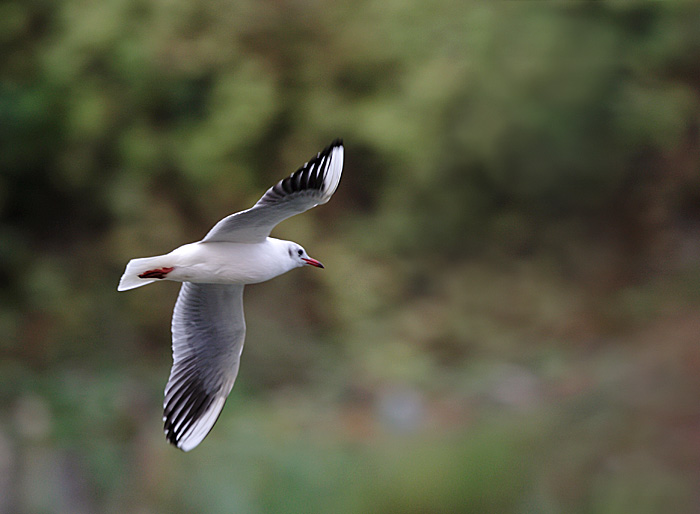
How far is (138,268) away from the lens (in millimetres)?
3748

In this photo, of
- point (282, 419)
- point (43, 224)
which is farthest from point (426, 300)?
point (43, 224)

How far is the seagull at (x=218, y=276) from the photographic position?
3383mm

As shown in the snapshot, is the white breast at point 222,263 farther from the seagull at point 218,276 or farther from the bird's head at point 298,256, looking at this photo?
the bird's head at point 298,256

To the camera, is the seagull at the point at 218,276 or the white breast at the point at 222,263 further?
the white breast at the point at 222,263

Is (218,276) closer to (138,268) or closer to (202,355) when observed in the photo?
(138,268)

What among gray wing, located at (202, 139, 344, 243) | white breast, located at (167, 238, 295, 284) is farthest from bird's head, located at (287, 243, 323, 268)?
gray wing, located at (202, 139, 344, 243)

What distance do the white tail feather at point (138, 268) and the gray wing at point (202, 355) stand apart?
480 mm

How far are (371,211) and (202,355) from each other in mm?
4477

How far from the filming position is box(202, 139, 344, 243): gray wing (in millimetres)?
3326

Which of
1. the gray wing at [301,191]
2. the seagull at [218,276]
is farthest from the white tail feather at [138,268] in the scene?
the gray wing at [301,191]

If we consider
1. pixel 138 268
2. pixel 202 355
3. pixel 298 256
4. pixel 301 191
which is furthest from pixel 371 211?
pixel 301 191

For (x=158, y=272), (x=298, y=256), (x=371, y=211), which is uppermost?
(x=371, y=211)

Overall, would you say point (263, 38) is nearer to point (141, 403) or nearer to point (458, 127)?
point (458, 127)

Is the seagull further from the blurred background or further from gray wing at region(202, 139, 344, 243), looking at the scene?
the blurred background
